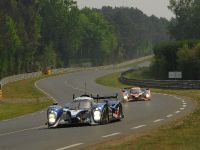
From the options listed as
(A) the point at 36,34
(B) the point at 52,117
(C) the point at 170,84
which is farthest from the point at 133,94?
(A) the point at 36,34

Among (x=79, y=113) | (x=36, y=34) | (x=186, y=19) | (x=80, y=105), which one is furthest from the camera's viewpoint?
(x=36, y=34)

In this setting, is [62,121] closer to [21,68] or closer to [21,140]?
[21,140]

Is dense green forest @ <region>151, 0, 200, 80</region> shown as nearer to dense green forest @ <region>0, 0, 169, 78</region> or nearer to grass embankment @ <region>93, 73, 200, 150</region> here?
dense green forest @ <region>0, 0, 169, 78</region>

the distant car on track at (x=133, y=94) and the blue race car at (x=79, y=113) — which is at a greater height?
the blue race car at (x=79, y=113)

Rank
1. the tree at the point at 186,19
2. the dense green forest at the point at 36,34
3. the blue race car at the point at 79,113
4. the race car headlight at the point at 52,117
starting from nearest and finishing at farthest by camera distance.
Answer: the blue race car at the point at 79,113
the race car headlight at the point at 52,117
the dense green forest at the point at 36,34
the tree at the point at 186,19

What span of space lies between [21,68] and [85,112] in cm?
12128

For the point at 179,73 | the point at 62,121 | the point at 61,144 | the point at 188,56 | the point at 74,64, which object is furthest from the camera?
the point at 74,64

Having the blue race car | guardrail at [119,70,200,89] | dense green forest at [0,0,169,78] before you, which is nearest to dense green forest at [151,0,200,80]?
guardrail at [119,70,200,89]

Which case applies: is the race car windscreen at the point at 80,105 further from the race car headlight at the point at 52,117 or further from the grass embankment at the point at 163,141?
the grass embankment at the point at 163,141

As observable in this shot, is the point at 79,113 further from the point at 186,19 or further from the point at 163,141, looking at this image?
the point at 186,19

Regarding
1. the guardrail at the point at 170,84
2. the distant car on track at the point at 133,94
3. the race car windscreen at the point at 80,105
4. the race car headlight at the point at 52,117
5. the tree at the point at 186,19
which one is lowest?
the guardrail at the point at 170,84

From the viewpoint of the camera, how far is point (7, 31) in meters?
126

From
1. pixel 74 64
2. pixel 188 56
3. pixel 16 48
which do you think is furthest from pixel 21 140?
pixel 74 64

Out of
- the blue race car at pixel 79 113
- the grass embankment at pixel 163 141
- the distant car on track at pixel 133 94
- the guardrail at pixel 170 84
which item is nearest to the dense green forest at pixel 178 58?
the guardrail at pixel 170 84
